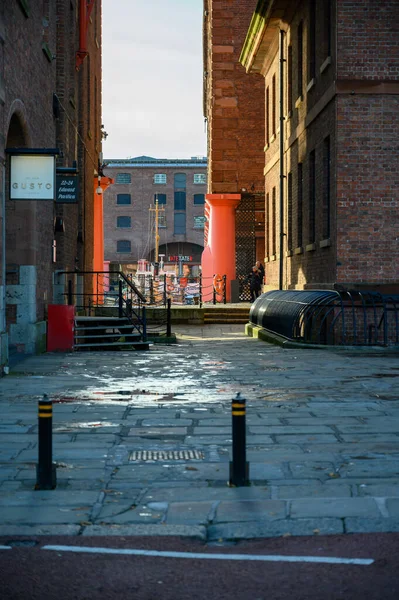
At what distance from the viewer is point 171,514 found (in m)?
6.00

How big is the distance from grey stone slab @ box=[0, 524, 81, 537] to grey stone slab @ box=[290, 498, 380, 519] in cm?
137

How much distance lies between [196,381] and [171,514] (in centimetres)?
769

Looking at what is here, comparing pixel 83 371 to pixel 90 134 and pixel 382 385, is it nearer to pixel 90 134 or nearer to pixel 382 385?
pixel 382 385

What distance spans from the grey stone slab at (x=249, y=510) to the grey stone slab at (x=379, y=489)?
26.3 inches

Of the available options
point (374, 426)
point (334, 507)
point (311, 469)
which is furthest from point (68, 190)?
point (334, 507)

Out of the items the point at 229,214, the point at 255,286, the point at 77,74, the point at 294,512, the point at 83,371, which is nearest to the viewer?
the point at 294,512

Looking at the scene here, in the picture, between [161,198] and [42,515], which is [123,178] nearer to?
[161,198]

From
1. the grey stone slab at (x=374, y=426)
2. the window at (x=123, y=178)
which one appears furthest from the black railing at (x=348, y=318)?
the window at (x=123, y=178)

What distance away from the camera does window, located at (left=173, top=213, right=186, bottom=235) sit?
3580 inches

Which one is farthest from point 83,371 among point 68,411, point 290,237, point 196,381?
point 290,237

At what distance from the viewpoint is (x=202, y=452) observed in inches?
317

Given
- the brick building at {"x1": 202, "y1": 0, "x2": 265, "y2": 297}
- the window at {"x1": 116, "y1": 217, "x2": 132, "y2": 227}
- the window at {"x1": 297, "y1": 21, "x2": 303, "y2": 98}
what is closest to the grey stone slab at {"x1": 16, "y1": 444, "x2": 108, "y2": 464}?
the window at {"x1": 297, "y1": 21, "x2": 303, "y2": 98}

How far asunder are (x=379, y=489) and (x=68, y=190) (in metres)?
13.3

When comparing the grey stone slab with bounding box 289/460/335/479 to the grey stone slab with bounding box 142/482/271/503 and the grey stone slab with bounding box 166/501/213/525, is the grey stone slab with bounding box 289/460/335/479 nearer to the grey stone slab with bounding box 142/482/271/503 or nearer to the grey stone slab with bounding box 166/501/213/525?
the grey stone slab with bounding box 142/482/271/503
